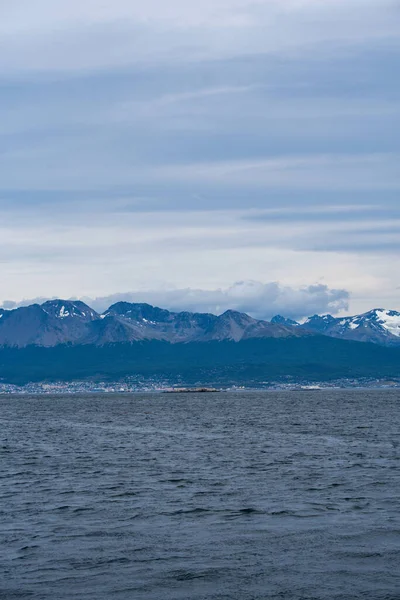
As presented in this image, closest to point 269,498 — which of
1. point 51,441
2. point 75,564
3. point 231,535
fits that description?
point 231,535

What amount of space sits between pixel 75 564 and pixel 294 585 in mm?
9480

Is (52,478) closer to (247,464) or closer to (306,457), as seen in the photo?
(247,464)

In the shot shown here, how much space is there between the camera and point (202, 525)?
141 ft

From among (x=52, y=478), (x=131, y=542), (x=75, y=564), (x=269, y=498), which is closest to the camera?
(x=75, y=564)

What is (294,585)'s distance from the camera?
3184 cm

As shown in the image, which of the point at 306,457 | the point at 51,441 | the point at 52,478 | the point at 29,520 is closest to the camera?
the point at 29,520

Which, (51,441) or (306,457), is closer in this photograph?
(306,457)

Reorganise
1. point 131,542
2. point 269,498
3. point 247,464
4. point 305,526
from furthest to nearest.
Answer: point 247,464, point 269,498, point 305,526, point 131,542

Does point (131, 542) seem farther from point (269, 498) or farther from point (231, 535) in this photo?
point (269, 498)

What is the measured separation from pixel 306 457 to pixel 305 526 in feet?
108

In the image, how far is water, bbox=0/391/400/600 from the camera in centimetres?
3228

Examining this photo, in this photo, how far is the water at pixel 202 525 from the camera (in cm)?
3228

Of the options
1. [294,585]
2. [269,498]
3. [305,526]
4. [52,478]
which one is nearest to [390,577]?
[294,585]

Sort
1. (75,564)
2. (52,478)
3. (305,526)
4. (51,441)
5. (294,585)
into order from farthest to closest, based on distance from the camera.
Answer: (51,441)
(52,478)
(305,526)
(75,564)
(294,585)
